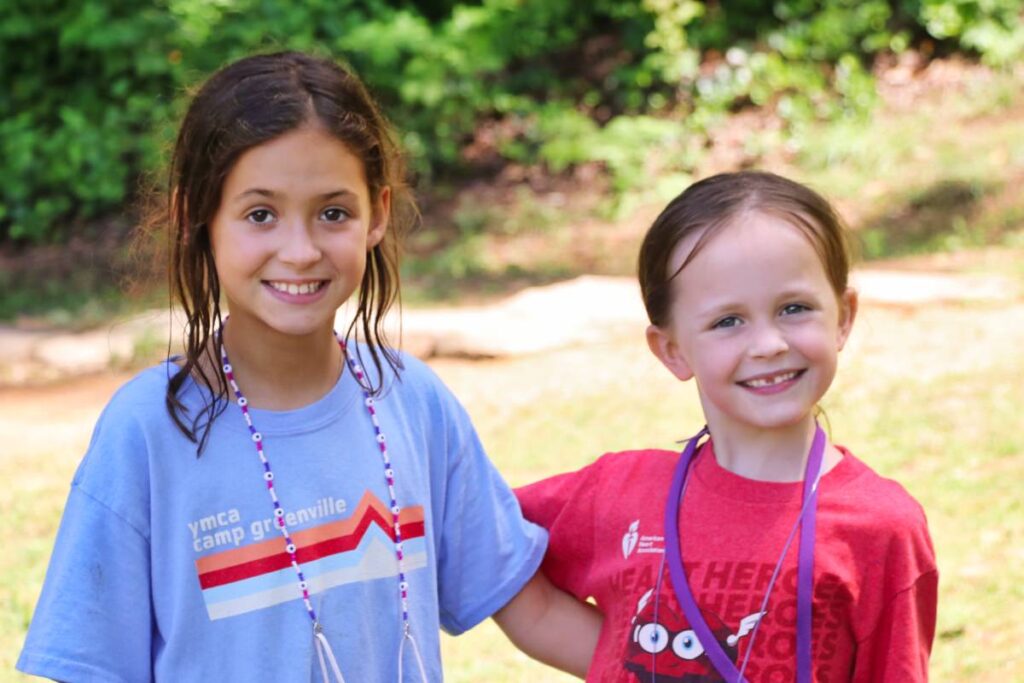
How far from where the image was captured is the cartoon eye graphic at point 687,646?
6.55 ft

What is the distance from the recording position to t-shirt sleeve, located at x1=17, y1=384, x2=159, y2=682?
6.30 feet

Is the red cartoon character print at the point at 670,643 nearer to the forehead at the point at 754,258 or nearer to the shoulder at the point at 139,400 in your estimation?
the forehead at the point at 754,258

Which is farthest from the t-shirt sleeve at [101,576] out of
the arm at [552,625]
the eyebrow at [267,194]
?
the arm at [552,625]

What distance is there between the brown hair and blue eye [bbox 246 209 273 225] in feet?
1.85

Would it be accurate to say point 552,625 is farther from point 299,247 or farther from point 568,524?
point 299,247

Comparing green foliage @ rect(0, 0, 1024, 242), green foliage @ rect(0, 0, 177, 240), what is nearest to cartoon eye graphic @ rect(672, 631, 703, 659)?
green foliage @ rect(0, 0, 177, 240)

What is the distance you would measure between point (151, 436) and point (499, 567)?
1.94 feet

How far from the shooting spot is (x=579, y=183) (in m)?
9.81

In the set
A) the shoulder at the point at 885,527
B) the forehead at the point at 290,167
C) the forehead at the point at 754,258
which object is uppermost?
the forehead at the point at 290,167

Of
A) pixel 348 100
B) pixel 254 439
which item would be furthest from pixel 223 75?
pixel 254 439

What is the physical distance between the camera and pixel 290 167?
204 cm

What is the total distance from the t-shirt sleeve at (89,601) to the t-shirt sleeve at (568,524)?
25.5 inches

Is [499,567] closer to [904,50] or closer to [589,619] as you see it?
[589,619]

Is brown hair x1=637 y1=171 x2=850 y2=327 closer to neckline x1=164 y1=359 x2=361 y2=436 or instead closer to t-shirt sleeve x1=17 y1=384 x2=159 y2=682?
neckline x1=164 y1=359 x2=361 y2=436
